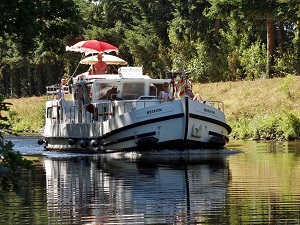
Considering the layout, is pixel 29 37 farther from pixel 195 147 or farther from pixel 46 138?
pixel 46 138

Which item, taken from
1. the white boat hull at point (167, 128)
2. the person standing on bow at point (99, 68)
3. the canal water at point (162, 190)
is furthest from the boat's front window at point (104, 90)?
the canal water at point (162, 190)

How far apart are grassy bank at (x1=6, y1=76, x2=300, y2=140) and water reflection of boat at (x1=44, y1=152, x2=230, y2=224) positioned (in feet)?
38.0

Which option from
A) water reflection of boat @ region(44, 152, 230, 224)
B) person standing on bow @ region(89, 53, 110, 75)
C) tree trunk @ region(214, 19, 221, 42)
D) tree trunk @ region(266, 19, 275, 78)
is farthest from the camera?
tree trunk @ region(214, 19, 221, 42)

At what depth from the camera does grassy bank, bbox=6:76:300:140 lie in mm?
42125

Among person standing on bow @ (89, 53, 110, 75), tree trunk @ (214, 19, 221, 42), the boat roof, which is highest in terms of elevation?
tree trunk @ (214, 19, 221, 42)

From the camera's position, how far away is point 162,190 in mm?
19641

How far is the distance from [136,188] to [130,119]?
11681 mm

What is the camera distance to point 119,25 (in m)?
77.4

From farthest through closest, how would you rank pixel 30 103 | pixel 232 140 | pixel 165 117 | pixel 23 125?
pixel 30 103 → pixel 23 125 → pixel 232 140 → pixel 165 117

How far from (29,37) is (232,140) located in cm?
1716

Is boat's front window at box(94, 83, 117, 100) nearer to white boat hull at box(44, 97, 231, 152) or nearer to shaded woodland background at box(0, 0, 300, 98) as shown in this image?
white boat hull at box(44, 97, 231, 152)

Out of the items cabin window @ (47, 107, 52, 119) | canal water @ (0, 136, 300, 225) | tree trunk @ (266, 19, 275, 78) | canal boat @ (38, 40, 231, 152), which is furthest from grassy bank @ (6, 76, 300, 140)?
canal water @ (0, 136, 300, 225)

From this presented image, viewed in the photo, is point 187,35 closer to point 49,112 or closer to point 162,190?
point 49,112

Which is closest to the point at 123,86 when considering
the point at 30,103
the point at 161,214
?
the point at 161,214
